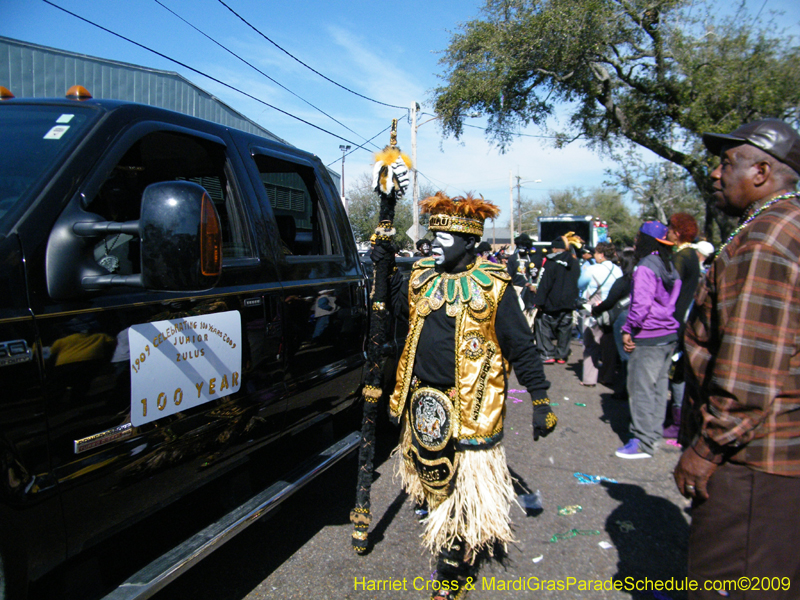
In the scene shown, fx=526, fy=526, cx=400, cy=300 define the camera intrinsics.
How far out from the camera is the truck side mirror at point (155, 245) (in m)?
1.58

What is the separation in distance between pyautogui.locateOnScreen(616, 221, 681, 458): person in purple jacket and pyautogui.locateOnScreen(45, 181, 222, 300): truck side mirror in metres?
3.79

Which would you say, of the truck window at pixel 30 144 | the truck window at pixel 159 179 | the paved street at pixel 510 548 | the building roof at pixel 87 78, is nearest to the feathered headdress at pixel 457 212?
the truck window at pixel 159 179

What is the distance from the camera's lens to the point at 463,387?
2.57 metres

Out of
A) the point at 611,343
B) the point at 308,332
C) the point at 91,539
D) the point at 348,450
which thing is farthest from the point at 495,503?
the point at 611,343

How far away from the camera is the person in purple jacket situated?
4395 mm

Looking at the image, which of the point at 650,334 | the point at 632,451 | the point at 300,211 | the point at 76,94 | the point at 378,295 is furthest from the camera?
the point at 632,451

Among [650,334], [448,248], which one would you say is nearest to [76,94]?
[448,248]

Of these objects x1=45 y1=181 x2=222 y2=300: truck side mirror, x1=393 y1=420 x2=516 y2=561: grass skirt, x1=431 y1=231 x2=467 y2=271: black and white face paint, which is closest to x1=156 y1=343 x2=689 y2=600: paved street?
x1=393 y1=420 x2=516 y2=561: grass skirt

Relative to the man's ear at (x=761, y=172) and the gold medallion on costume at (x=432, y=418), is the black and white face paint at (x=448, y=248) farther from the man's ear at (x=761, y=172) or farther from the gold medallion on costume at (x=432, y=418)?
the man's ear at (x=761, y=172)

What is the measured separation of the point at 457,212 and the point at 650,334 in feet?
8.72

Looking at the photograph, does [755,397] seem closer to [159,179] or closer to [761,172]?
[761,172]

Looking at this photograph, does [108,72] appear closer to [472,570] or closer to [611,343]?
[611,343]

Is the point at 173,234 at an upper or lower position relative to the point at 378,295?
upper

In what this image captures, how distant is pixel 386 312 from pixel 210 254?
1.47m
